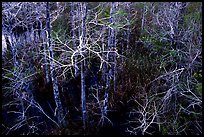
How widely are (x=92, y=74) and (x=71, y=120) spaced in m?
3.83

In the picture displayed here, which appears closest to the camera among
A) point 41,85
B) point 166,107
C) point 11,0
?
point 11,0

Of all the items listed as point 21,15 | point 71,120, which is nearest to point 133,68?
point 71,120

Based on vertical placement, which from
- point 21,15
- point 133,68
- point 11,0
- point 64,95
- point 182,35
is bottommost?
point 64,95

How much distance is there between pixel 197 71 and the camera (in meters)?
11.1

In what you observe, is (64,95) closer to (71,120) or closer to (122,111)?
(71,120)

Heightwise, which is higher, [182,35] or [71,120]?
[182,35]

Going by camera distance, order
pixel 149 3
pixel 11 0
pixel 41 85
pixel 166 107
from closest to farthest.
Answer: pixel 11 0, pixel 166 107, pixel 41 85, pixel 149 3

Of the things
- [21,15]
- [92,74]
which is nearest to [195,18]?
[92,74]

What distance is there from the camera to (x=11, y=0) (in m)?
8.90

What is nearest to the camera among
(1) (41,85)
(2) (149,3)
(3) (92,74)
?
(1) (41,85)

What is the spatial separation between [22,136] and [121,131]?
4.43m

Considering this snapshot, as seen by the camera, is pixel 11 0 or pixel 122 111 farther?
pixel 122 111

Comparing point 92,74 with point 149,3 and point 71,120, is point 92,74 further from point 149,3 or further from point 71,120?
point 149,3

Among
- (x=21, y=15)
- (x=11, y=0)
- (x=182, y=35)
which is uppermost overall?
(x=11, y=0)
